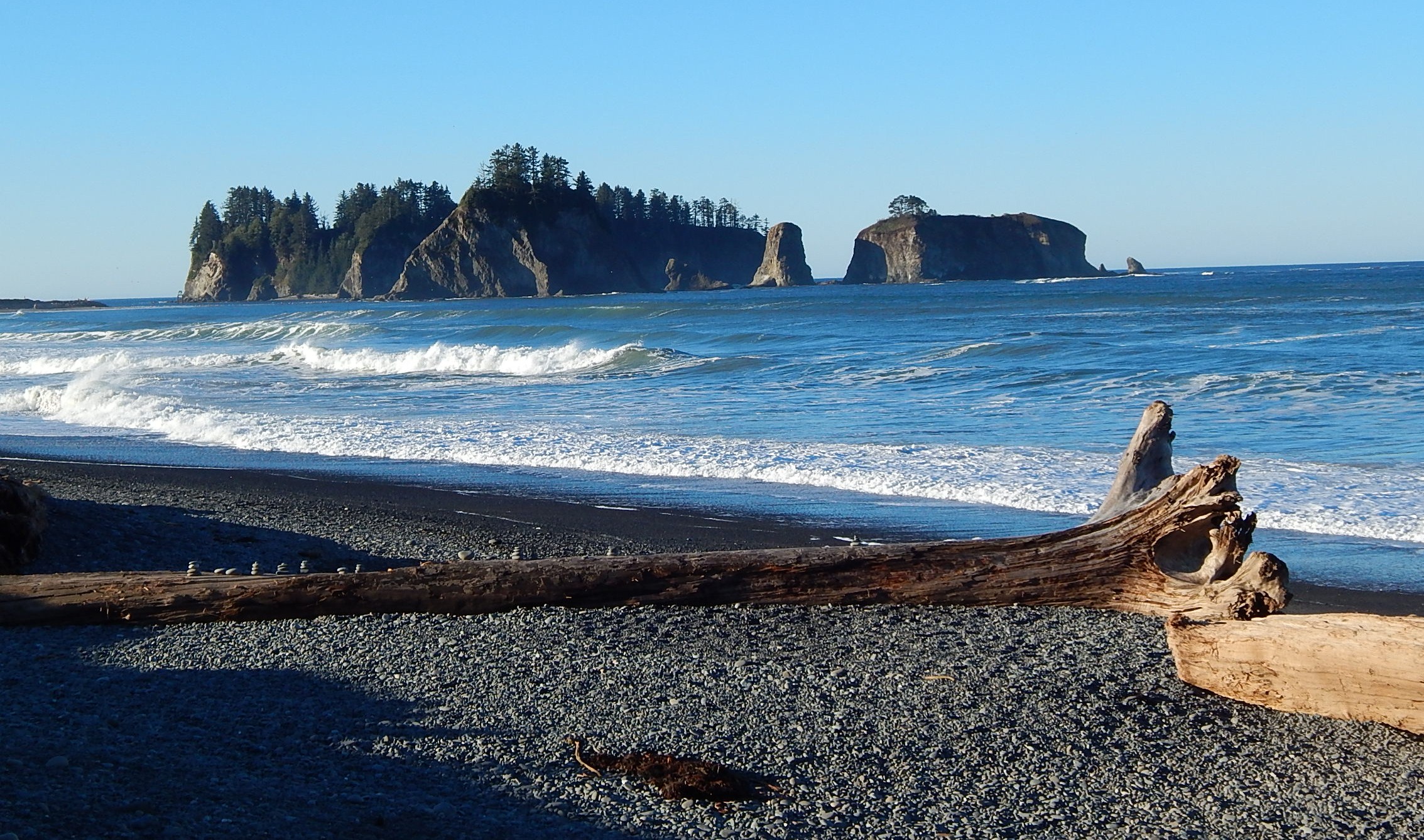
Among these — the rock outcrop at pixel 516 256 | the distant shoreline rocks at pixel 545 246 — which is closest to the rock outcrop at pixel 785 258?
the distant shoreline rocks at pixel 545 246

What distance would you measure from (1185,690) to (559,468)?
7.65m

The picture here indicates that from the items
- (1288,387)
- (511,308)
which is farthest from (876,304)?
(1288,387)

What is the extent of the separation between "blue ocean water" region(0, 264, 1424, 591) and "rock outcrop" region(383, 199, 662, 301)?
2676 inches

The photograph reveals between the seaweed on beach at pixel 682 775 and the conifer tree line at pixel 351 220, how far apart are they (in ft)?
353

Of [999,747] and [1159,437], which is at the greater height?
[1159,437]

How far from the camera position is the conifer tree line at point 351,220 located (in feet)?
364

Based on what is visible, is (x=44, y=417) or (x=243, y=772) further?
(x=44, y=417)

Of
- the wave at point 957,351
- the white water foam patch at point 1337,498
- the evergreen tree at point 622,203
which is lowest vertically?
the white water foam patch at point 1337,498

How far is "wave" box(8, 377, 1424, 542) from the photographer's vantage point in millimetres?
8742

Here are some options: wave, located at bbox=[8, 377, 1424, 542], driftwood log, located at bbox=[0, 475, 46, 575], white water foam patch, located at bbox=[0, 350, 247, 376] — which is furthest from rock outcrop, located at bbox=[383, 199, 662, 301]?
driftwood log, located at bbox=[0, 475, 46, 575]

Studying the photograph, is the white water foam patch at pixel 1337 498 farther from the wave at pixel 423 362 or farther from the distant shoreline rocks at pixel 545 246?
the distant shoreline rocks at pixel 545 246

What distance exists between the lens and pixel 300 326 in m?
48.4

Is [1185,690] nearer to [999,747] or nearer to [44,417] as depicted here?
[999,747]

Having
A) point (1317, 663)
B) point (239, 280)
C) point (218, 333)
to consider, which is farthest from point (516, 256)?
point (1317, 663)
